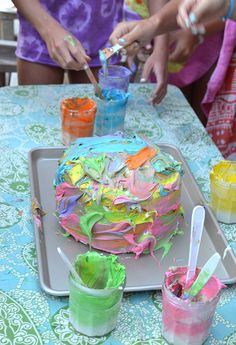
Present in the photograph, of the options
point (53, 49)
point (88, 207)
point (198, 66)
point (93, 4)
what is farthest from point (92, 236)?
point (198, 66)

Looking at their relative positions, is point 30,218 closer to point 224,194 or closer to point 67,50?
point 224,194

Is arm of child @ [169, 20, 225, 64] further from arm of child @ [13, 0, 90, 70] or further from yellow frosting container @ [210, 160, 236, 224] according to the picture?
yellow frosting container @ [210, 160, 236, 224]

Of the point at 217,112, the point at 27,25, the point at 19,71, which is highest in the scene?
the point at 27,25

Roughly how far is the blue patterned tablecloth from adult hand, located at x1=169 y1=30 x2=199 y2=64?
203 millimetres

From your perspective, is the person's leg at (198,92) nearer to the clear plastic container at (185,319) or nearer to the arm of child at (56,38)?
the arm of child at (56,38)

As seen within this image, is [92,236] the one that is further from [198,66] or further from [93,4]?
[198,66]

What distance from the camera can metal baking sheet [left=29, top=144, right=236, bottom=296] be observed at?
1.01 m

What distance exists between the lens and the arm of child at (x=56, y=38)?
59.9 inches

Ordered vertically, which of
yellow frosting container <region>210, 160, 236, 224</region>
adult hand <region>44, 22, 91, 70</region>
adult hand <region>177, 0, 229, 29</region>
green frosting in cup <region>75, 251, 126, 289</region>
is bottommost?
yellow frosting container <region>210, 160, 236, 224</region>

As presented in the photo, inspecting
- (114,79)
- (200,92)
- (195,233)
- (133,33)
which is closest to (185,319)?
(195,233)

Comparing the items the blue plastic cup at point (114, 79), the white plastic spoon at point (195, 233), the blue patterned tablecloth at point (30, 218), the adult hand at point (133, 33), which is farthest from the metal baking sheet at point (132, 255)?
the adult hand at point (133, 33)

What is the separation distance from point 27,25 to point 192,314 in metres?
1.33

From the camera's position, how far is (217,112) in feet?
6.68

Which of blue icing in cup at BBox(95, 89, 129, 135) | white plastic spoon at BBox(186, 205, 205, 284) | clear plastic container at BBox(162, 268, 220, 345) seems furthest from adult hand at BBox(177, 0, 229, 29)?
clear plastic container at BBox(162, 268, 220, 345)
